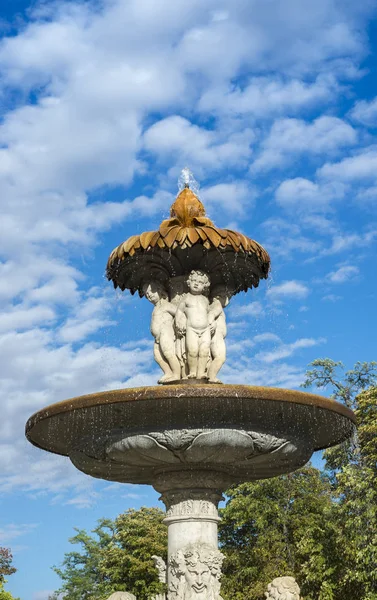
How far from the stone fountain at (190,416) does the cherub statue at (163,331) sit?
0.04ft

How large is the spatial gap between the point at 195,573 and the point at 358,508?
46.8 ft

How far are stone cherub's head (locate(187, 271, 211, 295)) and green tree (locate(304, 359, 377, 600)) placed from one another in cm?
1087

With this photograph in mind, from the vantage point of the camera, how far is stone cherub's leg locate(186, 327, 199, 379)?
367 inches

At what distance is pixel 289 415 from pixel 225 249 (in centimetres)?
227

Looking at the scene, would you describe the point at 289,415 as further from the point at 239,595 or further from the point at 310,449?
the point at 239,595

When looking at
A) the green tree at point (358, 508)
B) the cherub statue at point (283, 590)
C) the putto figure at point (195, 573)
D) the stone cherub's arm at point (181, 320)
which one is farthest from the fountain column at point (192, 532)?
the green tree at point (358, 508)

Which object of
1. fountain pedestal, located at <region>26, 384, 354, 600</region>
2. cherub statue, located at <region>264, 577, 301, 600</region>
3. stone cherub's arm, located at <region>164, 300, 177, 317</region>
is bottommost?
cherub statue, located at <region>264, 577, 301, 600</region>

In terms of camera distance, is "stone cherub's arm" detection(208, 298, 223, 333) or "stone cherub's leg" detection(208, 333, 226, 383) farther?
"stone cherub's arm" detection(208, 298, 223, 333)

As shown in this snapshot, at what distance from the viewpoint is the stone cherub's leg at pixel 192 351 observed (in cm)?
931

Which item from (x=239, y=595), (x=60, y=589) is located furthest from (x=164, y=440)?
(x=60, y=589)

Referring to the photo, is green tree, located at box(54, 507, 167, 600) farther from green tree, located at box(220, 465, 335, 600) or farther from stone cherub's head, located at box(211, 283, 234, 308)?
stone cherub's head, located at box(211, 283, 234, 308)

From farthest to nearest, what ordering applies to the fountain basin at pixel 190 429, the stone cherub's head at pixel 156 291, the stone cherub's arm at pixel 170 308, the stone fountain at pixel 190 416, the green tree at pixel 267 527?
the green tree at pixel 267 527, the stone cherub's head at pixel 156 291, the stone cherub's arm at pixel 170 308, the stone fountain at pixel 190 416, the fountain basin at pixel 190 429

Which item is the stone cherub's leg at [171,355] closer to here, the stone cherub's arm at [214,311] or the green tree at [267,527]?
the stone cherub's arm at [214,311]

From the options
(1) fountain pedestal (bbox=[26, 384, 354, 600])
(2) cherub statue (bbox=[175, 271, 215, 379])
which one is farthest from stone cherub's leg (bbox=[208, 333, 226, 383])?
(1) fountain pedestal (bbox=[26, 384, 354, 600])
